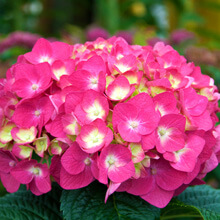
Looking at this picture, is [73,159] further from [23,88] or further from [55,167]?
[23,88]

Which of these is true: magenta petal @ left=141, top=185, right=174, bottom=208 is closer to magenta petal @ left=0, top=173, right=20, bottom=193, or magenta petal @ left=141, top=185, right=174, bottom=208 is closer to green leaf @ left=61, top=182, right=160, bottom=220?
green leaf @ left=61, top=182, right=160, bottom=220

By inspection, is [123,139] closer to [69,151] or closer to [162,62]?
[69,151]

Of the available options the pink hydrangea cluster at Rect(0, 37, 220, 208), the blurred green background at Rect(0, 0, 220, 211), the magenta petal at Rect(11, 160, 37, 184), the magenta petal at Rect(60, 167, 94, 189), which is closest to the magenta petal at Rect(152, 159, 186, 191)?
the pink hydrangea cluster at Rect(0, 37, 220, 208)

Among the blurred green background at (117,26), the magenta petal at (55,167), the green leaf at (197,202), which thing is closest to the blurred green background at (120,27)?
the blurred green background at (117,26)

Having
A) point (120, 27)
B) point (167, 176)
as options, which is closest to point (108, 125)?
point (167, 176)

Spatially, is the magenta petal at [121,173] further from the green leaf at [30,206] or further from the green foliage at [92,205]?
the green leaf at [30,206]

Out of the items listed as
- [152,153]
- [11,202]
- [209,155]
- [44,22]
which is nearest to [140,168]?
[152,153]
